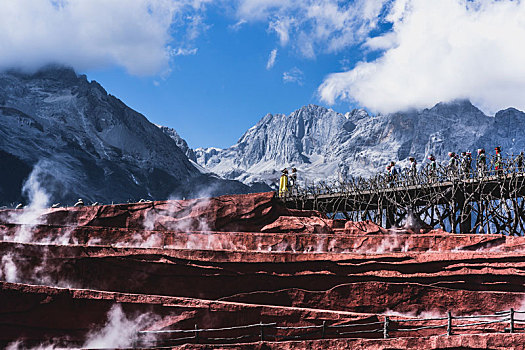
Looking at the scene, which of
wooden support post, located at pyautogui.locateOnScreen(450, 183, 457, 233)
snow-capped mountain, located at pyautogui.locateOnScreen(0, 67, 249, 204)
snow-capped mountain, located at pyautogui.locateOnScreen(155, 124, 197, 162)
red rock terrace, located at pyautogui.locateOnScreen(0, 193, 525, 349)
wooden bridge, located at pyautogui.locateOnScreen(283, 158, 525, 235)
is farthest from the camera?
snow-capped mountain, located at pyautogui.locateOnScreen(155, 124, 197, 162)

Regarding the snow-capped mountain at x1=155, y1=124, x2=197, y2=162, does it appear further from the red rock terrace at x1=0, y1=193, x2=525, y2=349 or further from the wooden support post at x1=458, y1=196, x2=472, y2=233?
the red rock terrace at x1=0, y1=193, x2=525, y2=349

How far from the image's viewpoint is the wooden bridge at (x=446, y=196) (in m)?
19.4

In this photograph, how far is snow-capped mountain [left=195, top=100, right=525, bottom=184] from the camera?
107062mm

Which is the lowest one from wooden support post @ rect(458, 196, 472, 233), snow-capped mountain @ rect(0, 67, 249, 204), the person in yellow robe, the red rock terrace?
→ the red rock terrace

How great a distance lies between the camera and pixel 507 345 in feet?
30.8

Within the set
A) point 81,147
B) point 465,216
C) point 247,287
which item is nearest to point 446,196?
point 465,216

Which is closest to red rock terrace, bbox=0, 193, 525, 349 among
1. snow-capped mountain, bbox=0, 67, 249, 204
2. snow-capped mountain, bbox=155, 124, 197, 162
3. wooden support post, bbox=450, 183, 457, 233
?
wooden support post, bbox=450, 183, 457, 233

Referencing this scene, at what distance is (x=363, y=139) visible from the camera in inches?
4934

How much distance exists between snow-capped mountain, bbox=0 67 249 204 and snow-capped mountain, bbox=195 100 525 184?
87.9ft

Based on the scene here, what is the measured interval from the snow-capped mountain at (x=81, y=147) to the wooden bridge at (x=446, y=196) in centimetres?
4821

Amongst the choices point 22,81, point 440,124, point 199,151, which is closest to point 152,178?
point 22,81

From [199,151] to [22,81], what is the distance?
105344 millimetres

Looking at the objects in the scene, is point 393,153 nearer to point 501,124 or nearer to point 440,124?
point 440,124

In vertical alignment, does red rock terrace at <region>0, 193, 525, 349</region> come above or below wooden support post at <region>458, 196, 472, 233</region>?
below
